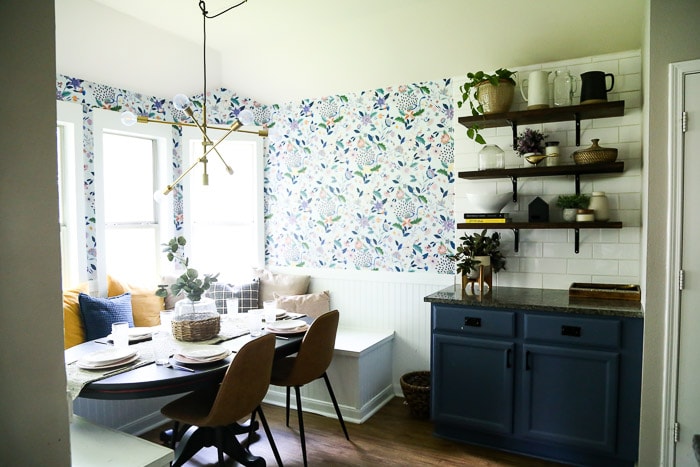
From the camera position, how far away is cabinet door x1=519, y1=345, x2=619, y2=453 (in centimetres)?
265

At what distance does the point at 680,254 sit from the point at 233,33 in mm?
3065

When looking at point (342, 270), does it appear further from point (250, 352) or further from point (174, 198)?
point (250, 352)

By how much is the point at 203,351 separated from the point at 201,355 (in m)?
0.07

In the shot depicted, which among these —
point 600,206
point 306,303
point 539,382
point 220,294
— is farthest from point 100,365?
point 600,206

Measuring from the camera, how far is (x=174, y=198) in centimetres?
409

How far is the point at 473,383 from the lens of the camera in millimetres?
2992

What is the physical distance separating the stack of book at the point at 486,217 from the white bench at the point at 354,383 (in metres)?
1.13

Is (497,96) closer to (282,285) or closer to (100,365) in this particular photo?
(282,285)

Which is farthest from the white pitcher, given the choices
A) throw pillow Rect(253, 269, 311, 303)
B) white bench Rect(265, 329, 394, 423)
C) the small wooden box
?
throw pillow Rect(253, 269, 311, 303)

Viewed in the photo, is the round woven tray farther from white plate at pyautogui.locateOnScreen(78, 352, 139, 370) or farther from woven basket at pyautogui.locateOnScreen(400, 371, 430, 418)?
woven basket at pyautogui.locateOnScreen(400, 371, 430, 418)

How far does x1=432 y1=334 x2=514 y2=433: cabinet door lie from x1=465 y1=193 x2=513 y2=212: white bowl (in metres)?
0.90

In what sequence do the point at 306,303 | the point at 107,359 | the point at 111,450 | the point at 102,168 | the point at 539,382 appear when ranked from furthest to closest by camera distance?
the point at 306,303 < the point at 102,168 < the point at 539,382 < the point at 107,359 < the point at 111,450

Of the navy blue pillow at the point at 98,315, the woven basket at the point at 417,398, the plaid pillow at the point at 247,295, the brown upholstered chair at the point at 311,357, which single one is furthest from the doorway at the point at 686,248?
the navy blue pillow at the point at 98,315

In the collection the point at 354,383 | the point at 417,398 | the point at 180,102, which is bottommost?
the point at 417,398
